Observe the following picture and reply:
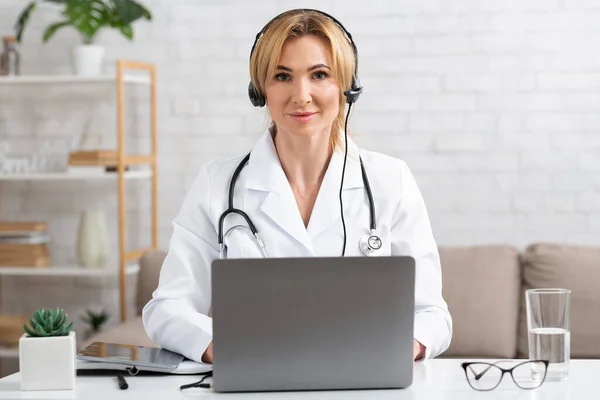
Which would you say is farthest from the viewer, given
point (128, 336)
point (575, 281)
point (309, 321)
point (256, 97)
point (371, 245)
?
point (575, 281)

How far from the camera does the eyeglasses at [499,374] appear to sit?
147cm

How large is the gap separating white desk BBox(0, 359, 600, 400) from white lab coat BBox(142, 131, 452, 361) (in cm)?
29

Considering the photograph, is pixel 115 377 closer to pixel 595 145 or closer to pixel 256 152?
pixel 256 152

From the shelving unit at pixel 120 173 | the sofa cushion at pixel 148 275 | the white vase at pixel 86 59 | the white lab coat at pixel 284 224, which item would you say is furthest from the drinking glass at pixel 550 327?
the white vase at pixel 86 59

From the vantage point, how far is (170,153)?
3760mm

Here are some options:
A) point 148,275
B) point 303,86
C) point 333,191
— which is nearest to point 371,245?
point 333,191

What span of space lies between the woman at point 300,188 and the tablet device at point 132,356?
16 cm

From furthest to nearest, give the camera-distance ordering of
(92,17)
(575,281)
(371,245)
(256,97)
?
(92,17) < (575,281) < (256,97) < (371,245)

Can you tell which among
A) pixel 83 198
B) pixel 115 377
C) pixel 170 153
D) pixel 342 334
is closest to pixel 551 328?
pixel 342 334

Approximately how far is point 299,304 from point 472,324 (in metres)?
1.85

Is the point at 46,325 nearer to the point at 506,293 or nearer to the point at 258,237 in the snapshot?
the point at 258,237

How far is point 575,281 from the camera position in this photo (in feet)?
10.1

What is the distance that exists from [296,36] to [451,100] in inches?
66.5

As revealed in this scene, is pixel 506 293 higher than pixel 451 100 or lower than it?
lower
